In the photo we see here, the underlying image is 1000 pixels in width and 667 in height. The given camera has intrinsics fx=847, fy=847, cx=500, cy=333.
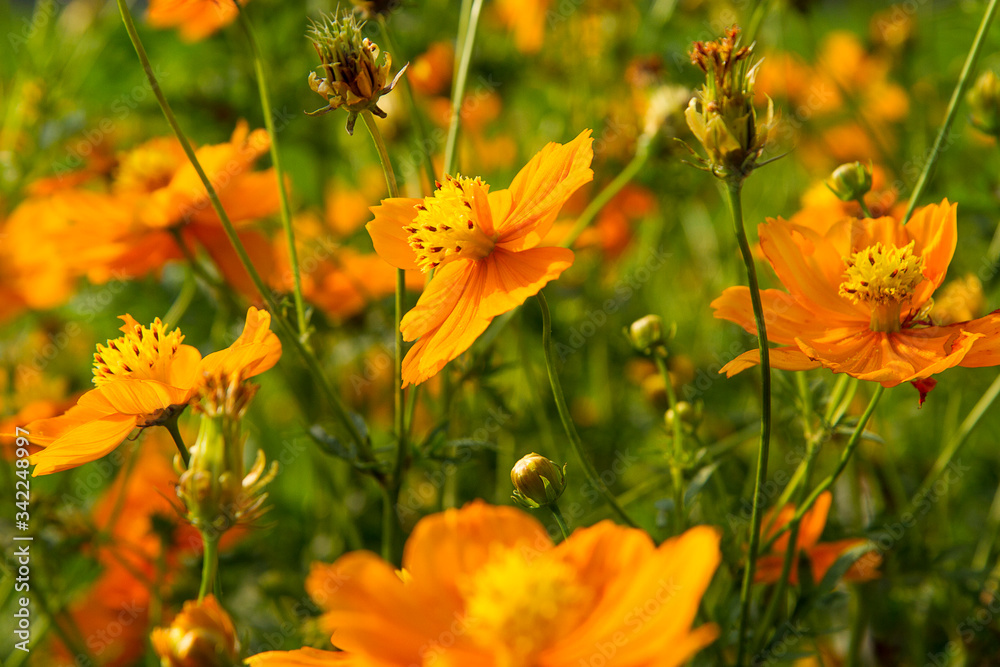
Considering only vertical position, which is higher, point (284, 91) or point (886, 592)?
point (284, 91)

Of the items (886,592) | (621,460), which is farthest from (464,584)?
A: (621,460)

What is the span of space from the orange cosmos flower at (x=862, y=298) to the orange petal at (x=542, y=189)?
0.14m

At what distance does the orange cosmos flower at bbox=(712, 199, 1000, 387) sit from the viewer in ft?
2.03

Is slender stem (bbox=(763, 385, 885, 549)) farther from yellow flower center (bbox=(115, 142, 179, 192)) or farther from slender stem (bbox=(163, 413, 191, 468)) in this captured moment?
yellow flower center (bbox=(115, 142, 179, 192))

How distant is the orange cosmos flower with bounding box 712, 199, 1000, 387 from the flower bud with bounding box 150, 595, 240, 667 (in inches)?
14.9

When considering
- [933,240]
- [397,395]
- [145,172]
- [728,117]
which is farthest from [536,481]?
[145,172]

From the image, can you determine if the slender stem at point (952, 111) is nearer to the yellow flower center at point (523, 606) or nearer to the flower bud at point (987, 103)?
the flower bud at point (987, 103)

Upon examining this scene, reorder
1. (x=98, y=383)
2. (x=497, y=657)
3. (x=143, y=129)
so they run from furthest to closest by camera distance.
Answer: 1. (x=143, y=129)
2. (x=98, y=383)
3. (x=497, y=657)

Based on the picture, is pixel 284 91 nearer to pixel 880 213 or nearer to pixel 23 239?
pixel 23 239

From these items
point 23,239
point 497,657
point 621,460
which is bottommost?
point 621,460

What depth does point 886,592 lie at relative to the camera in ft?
2.74

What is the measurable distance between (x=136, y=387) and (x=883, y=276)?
547 millimetres

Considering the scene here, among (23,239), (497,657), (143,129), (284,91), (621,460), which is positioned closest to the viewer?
(497,657)

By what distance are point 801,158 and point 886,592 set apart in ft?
4.16
